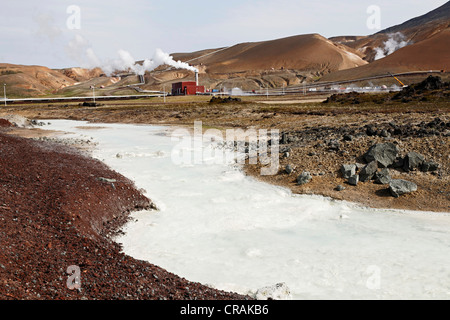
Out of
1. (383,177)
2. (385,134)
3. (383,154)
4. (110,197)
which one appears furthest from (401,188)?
(110,197)

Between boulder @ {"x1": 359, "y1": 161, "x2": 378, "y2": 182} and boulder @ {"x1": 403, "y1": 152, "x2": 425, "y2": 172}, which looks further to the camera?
boulder @ {"x1": 403, "y1": 152, "x2": 425, "y2": 172}

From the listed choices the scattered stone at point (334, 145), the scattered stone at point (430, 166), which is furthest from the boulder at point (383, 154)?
the scattered stone at point (334, 145)

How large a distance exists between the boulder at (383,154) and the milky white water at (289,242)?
3.50 meters

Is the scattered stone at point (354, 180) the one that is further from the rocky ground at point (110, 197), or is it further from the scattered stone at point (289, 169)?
the scattered stone at point (289, 169)

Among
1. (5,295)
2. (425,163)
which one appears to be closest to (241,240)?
(5,295)

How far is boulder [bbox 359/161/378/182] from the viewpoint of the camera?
1642cm

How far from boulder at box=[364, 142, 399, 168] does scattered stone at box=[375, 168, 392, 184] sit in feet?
3.14

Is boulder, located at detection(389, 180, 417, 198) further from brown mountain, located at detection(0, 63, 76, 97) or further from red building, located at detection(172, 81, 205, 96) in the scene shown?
brown mountain, located at detection(0, 63, 76, 97)

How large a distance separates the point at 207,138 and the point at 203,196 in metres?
16.7

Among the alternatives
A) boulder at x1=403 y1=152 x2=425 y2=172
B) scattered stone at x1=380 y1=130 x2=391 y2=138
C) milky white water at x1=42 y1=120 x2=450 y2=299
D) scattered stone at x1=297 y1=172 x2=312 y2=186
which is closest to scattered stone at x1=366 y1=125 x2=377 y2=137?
scattered stone at x1=380 y1=130 x2=391 y2=138

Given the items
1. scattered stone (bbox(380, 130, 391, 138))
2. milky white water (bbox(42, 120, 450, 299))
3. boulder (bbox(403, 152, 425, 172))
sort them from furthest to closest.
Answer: scattered stone (bbox(380, 130, 391, 138)), boulder (bbox(403, 152, 425, 172)), milky white water (bbox(42, 120, 450, 299))

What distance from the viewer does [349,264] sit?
34.2 feet

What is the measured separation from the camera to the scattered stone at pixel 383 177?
15.9m
